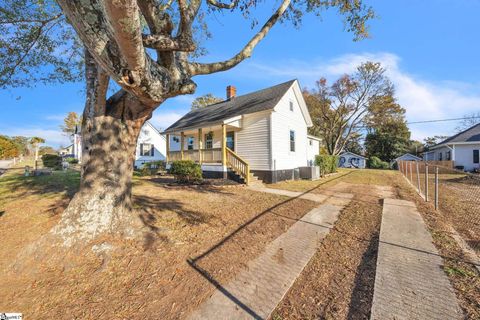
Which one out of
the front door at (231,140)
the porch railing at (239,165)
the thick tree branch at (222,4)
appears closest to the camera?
the thick tree branch at (222,4)

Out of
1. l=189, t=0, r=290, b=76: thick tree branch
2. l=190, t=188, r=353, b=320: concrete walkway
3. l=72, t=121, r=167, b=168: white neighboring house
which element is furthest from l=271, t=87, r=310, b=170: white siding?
l=72, t=121, r=167, b=168: white neighboring house

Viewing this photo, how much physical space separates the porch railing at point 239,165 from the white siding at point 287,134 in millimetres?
1814

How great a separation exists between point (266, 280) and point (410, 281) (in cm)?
182

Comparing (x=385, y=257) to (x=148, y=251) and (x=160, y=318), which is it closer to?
(x=160, y=318)

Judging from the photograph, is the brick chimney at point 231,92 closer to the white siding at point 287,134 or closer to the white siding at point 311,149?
the white siding at point 287,134

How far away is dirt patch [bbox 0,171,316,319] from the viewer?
89.6 inches

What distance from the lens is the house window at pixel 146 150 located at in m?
23.6

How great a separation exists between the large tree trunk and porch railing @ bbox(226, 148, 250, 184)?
6942 mm

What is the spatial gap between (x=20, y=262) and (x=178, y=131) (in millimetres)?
11893

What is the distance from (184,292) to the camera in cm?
244

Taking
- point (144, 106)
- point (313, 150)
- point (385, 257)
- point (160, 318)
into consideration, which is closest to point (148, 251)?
point (160, 318)

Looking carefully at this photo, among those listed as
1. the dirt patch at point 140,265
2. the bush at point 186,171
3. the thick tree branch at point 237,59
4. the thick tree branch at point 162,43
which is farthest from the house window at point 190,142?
the thick tree branch at point 162,43

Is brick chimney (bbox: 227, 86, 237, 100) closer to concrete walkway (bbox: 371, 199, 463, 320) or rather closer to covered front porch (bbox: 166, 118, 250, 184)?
covered front porch (bbox: 166, 118, 250, 184)

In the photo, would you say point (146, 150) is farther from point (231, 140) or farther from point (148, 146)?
point (231, 140)
